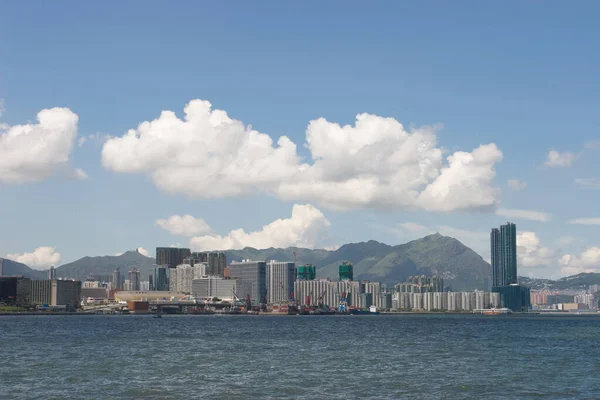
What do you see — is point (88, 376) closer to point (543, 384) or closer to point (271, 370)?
point (271, 370)

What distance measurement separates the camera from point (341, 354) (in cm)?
10481

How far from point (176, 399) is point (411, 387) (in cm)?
2238

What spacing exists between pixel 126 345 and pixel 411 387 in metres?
68.2

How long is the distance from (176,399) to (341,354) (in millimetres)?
48812

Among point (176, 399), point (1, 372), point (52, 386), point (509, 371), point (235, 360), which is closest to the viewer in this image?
point (176, 399)

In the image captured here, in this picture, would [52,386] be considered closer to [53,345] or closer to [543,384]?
[543,384]

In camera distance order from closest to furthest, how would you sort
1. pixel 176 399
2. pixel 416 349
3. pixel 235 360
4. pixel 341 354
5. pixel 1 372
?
pixel 176 399 < pixel 1 372 < pixel 235 360 < pixel 341 354 < pixel 416 349

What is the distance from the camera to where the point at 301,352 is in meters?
108

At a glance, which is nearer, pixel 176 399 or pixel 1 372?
pixel 176 399

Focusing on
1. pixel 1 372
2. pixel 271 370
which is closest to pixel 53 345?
pixel 1 372

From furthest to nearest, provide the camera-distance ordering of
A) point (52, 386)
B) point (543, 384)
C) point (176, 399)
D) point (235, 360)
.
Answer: point (235, 360) < point (543, 384) < point (52, 386) < point (176, 399)

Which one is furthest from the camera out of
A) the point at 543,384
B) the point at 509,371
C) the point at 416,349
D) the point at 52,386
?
the point at 416,349

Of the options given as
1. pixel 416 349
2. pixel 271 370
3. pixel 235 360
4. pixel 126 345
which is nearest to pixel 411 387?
pixel 271 370

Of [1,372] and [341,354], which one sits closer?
[1,372]
